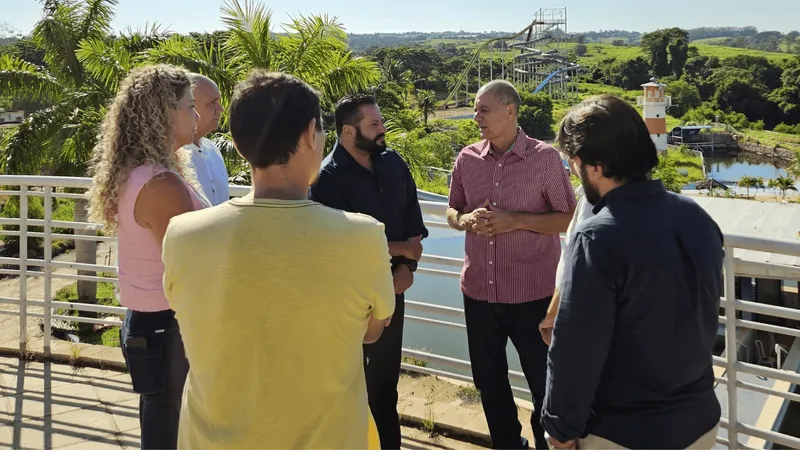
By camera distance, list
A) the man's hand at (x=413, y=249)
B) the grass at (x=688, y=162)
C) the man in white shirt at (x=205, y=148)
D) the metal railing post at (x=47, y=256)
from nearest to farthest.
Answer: the man in white shirt at (x=205, y=148) → the man's hand at (x=413, y=249) → the metal railing post at (x=47, y=256) → the grass at (x=688, y=162)

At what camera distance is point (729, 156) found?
8412 centimetres

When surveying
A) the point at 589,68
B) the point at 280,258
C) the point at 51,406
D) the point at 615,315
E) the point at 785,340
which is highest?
the point at 589,68

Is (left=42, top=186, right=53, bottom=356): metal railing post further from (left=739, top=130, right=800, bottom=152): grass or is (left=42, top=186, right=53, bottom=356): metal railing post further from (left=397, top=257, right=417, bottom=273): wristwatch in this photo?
(left=739, top=130, right=800, bottom=152): grass

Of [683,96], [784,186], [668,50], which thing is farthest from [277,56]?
[668,50]

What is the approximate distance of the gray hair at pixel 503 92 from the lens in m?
2.85

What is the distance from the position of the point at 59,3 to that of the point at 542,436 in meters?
12.3

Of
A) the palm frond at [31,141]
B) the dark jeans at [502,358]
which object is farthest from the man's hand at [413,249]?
the palm frond at [31,141]

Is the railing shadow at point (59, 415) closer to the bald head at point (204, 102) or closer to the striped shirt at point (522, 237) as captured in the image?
the bald head at point (204, 102)

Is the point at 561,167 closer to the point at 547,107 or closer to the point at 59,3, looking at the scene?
the point at 59,3

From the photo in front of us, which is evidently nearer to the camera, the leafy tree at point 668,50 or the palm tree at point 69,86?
the palm tree at point 69,86

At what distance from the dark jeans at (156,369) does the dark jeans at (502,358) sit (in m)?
1.24

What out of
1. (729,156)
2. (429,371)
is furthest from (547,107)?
(429,371)

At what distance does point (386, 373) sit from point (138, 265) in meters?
1.15

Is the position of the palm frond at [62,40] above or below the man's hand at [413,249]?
above
